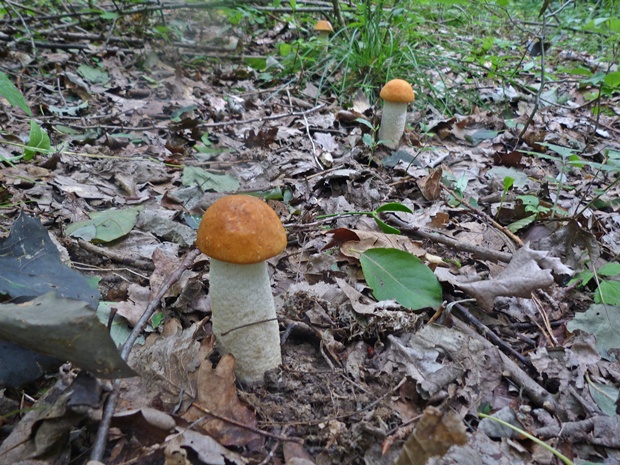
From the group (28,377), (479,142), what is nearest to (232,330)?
(28,377)

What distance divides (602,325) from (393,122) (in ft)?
11.7

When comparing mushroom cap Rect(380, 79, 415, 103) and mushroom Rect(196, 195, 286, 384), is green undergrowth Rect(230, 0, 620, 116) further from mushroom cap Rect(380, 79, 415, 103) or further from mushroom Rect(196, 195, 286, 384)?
mushroom Rect(196, 195, 286, 384)

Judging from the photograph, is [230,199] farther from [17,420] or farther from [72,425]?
[17,420]

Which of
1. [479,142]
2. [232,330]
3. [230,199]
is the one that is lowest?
[479,142]

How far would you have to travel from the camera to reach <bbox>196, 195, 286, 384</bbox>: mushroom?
191cm

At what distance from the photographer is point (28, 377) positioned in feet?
6.43

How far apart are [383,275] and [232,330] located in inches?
44.2

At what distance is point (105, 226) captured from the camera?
3.38 m

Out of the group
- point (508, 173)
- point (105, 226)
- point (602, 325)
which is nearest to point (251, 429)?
point (105, 226)

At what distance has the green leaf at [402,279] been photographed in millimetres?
2783

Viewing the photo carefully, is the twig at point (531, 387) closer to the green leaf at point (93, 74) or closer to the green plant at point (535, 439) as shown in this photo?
the green plant at point (535, 439)

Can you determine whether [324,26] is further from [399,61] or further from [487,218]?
[487,218]

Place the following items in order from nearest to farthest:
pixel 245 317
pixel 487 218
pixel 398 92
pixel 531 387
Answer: pixel 245 317, pixel 531 387, pixel 487 218, pixel 398 92

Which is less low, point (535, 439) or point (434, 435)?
point (434, 435)
